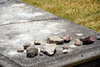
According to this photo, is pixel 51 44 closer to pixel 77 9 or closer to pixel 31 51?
pixel 31 51

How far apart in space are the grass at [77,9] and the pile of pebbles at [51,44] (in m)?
1.71

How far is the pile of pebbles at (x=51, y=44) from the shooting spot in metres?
2.26

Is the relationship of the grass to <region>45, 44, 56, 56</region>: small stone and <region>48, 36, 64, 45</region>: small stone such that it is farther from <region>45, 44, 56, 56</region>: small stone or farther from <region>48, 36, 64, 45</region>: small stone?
<region>45, 44, 56, 56</region>: small stone

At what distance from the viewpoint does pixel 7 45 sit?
2459 millimetres

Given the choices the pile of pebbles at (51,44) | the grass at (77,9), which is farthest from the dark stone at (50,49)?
the grass at (77,9)

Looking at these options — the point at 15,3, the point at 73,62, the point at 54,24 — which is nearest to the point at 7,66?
the point at 73,62

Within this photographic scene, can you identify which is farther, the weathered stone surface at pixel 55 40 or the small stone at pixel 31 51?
the weathered stone surface at pixel 55 40

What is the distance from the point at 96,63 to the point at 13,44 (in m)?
0.66

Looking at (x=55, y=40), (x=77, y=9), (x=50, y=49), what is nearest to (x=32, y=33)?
(x=55, y=40)

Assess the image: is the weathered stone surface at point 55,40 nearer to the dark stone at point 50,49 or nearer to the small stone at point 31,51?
the dark stone at point 50,49

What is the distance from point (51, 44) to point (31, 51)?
21cm

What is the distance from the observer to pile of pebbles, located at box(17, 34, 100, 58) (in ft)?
7.41

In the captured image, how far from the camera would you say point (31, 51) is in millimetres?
2258

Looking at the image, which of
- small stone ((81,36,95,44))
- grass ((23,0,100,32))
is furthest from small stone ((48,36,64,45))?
grass ((23,0,100,32))
